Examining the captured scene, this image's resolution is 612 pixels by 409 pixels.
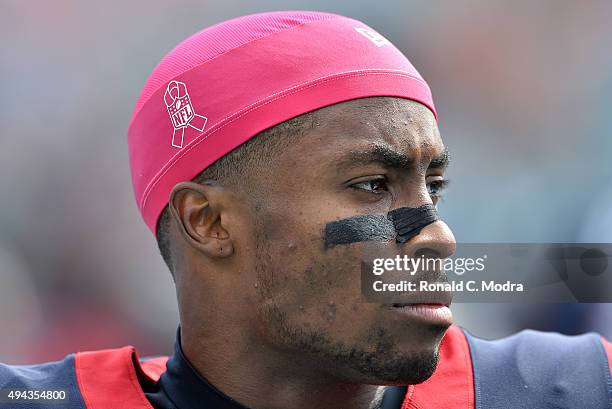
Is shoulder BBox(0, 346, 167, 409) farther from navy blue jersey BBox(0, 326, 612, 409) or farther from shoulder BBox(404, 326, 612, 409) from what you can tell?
shoulder BBox(404, 326, 612, 409)

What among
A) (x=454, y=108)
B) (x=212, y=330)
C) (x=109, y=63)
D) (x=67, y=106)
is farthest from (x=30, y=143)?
(x=212, y=330)

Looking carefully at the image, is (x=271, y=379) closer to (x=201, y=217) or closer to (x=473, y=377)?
(x=201, y=217)

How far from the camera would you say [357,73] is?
248cm

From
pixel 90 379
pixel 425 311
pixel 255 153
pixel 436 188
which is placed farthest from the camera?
pixel 90 379

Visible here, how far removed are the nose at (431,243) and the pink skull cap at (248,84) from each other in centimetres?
37

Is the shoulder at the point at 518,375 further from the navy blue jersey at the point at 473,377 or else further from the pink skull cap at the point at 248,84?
the pink skull cap at the point at 248,84

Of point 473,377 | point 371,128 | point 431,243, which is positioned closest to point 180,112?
point 371,128

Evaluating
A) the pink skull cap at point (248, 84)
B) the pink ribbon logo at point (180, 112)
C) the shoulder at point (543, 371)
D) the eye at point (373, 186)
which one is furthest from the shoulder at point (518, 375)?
the pink ribbon logo at point (180, 112)

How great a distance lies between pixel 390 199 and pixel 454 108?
333cm

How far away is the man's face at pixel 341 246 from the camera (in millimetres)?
2307

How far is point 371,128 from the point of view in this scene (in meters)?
2.40

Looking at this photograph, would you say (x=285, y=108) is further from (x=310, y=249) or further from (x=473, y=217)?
(x=473, y=217)

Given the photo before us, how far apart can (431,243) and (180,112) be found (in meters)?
0.77

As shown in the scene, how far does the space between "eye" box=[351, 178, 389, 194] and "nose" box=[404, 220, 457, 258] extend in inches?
5.8
